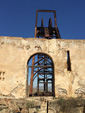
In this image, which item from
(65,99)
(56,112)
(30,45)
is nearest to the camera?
(56,112)

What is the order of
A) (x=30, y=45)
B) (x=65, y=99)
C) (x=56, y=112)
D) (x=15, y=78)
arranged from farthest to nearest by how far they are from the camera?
(x=30, y=45)
(x=15, y=78)
(x=65, y=99)
(x=56, y=112)

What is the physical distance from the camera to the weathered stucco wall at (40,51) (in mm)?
6578

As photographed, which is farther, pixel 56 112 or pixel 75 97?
pixel 75 97

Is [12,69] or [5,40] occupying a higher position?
[5,40]

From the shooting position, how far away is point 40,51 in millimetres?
6996

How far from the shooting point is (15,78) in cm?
662

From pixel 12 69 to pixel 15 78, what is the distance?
50cm

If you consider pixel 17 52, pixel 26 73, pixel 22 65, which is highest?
pixel 17 52

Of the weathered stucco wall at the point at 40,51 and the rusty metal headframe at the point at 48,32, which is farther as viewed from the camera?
the rusty metal headframe at the point at 48,32

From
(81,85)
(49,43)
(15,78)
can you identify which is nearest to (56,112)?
(81,85)

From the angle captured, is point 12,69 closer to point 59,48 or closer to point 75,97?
point 59,48

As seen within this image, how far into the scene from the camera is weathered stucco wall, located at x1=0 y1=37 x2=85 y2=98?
21.6 ft

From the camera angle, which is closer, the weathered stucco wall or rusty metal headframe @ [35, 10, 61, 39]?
the weathered stucco wall

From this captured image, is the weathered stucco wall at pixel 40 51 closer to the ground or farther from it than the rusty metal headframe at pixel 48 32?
closer to the ground
